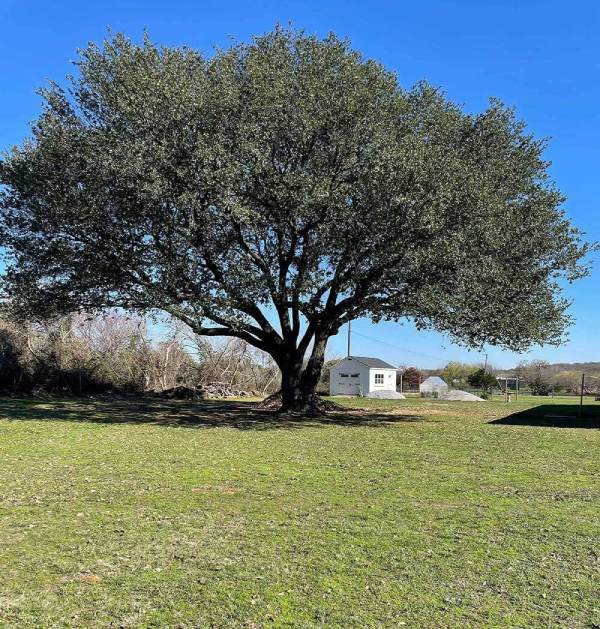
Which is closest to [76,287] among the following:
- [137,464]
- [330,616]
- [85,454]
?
[85,454]

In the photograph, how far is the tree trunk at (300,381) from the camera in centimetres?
2262

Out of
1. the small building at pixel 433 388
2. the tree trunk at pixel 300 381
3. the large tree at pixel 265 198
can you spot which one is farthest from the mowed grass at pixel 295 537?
the small building at pixel 433 388

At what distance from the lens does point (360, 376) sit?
46.5 m

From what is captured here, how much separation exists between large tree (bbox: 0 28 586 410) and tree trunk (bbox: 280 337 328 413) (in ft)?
13.5

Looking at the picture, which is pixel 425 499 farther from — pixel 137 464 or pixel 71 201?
pixel 71 201

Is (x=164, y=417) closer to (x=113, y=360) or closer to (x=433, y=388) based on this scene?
(x=113, y=360)

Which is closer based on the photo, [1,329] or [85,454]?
[85,454]

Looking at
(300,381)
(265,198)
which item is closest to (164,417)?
(300,381)

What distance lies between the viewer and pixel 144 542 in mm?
5375

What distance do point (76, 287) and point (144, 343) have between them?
676 inches

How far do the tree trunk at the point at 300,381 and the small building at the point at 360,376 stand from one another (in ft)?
73.5

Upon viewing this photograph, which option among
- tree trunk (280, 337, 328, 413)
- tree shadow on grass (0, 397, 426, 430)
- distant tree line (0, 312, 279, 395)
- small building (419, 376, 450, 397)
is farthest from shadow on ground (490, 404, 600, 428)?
small building (419, 376, 450, 397)

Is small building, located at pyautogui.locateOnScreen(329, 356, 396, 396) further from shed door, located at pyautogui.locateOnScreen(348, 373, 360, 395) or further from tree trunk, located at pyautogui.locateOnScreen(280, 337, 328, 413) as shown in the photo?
tree trunk, located at pyautogui.locateOnScreen(280, 337, 328, 413)

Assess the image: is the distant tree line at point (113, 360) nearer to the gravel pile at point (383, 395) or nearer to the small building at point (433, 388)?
the gravel pile at point (383, 395)
